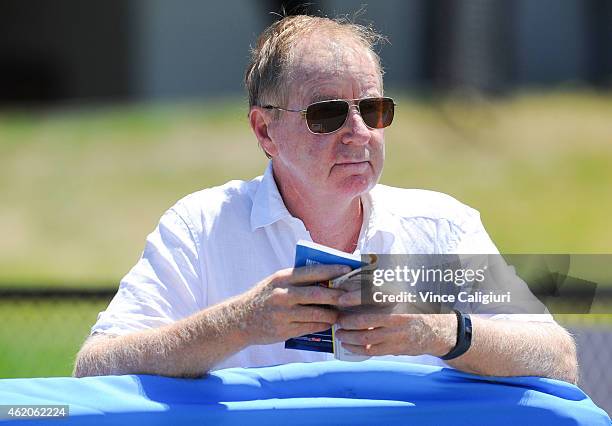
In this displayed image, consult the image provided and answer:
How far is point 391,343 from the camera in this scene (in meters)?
2.30

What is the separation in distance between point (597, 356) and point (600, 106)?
10.5m

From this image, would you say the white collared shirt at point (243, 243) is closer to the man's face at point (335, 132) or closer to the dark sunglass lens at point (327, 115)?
the man's face at point (335, 132)

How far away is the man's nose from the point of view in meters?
2.72

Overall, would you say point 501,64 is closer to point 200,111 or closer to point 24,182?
point 200,111

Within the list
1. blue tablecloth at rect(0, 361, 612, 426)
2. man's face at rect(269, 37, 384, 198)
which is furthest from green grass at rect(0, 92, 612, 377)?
blue tablecloth at rect(0, 361, 612, 426)

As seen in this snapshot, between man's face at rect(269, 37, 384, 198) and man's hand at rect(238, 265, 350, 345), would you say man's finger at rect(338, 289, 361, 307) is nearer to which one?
man's hand at rect(238, 265, 350, 345)

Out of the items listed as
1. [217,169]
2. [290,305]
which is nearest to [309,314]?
[290,305]

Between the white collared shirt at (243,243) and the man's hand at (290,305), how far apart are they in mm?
422

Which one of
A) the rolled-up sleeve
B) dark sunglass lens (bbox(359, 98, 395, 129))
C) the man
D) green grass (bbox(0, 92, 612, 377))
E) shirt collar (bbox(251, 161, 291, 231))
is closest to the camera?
the man

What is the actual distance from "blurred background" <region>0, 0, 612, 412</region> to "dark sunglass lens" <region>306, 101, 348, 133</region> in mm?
1398

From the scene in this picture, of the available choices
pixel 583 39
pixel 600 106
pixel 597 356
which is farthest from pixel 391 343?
pixel 583 39

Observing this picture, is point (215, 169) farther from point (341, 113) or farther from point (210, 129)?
point (341, 113)

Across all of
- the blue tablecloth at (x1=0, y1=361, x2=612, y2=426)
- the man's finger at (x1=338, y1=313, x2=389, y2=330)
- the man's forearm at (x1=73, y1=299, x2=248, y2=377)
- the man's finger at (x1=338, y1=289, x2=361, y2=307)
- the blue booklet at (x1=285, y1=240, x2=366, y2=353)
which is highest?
the blue booklet at (x1=285, y1=240, x2=366, y2=353)

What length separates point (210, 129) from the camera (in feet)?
42.0
